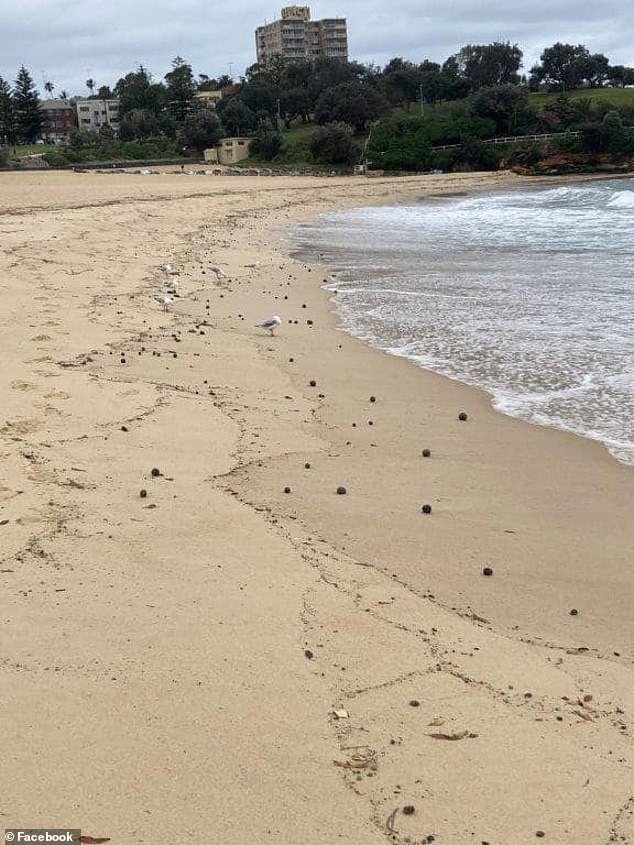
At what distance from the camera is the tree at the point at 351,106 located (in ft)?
266

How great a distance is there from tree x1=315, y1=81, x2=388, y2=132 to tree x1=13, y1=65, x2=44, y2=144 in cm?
2927

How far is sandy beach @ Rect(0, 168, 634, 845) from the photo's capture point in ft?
9.43

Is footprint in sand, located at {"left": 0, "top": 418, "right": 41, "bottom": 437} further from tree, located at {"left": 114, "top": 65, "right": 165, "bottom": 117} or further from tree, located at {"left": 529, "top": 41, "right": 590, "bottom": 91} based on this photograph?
tree, located at {"left": 529, "top": 41, "right": 590, "bottom": 91}

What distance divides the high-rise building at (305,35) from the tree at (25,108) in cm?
9905

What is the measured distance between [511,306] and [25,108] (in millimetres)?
84768

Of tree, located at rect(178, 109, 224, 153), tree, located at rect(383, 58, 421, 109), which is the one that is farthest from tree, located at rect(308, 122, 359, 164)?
tree, located at rect(383, 58, 421, 109)

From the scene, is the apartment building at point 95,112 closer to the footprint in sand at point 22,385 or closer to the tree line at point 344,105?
the tree line at point 344,105

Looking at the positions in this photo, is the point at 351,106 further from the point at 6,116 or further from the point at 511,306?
the point at 511,306

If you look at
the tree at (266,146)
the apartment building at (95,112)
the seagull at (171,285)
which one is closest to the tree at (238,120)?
the tree at (266,146)

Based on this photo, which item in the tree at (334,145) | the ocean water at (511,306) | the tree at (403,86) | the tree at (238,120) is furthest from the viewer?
the tree at (403,86)

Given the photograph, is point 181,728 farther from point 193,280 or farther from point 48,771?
point 193,280

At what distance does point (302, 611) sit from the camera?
408 centimetres

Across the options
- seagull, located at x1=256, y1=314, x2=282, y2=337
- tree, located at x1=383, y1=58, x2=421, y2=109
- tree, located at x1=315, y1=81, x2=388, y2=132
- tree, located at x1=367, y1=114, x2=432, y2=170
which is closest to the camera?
seagull, located at x1=256, y1=314, x2=282, y2=337

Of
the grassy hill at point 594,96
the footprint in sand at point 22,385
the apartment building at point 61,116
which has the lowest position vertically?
the footprint in sand at point 22,385
